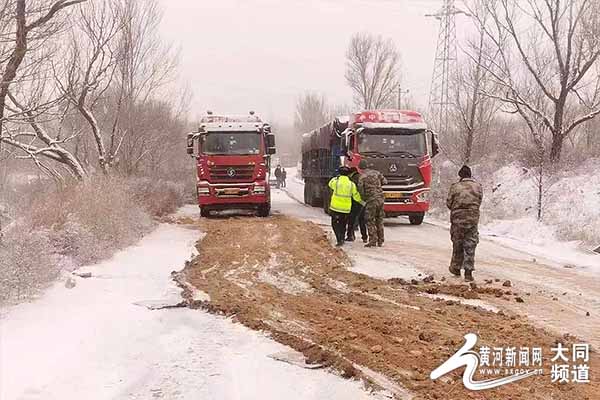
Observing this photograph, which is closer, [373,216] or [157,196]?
[373,216]

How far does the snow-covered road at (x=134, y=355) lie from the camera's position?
4777 mm

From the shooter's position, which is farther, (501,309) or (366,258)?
(366,258)

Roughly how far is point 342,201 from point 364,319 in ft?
20.7

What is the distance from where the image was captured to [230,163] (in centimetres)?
1977

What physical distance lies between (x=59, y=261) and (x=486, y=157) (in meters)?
25.5

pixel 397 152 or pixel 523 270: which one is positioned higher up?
pixel 397 152

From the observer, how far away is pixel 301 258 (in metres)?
11.6

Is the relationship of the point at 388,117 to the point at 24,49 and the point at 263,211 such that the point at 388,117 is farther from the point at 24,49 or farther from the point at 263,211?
the point at 24,49

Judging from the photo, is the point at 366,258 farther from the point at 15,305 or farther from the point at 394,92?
the point at 394,92

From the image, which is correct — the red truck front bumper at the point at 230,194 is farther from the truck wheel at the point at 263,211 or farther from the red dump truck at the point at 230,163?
the truck wheel at the point at 263,211

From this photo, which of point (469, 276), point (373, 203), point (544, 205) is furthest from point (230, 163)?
point (469, 276)

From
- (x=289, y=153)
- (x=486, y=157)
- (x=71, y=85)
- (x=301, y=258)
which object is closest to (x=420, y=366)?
(x=301, y=258)

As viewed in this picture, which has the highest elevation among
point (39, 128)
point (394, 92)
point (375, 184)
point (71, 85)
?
point (394, 92)

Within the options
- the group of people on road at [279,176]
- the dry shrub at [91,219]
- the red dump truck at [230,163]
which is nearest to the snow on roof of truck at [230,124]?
the red dump truck at [230,163]
